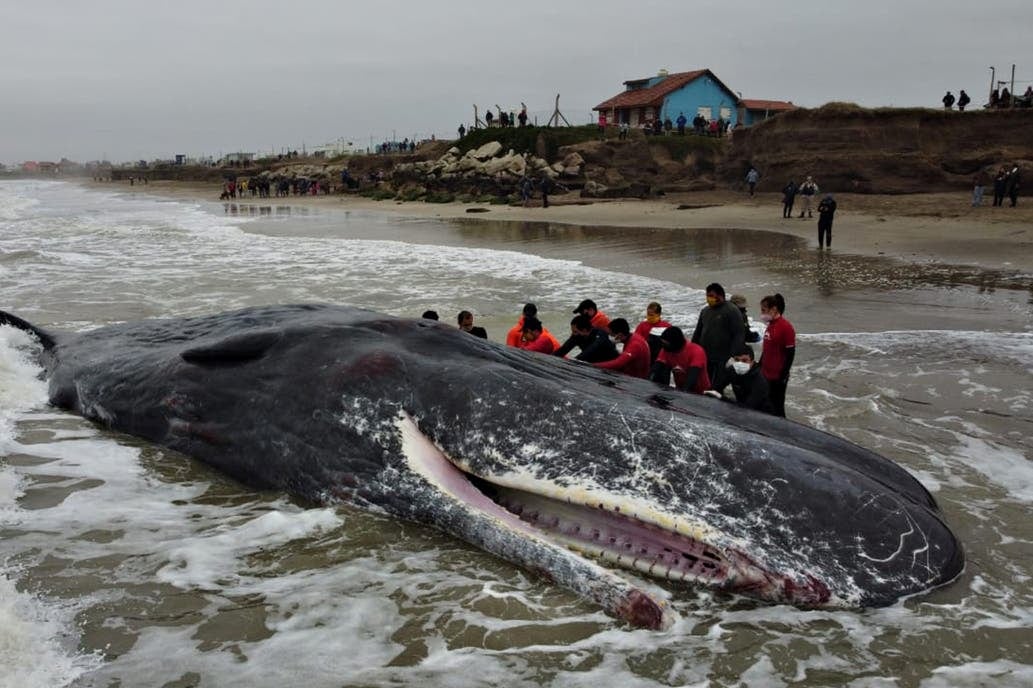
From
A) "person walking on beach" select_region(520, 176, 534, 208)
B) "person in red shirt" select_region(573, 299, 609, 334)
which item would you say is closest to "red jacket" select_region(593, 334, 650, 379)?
"person in red shirt" select_region(573, 299, 609, 334)

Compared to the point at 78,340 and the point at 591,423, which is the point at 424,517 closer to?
the point at 591,423

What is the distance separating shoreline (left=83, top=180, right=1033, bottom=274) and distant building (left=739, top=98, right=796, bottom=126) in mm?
27688

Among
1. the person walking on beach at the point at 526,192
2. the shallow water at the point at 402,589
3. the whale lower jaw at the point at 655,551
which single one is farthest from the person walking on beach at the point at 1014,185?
the whale lower jaw at the point at 655,551

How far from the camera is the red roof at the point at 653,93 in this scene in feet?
206

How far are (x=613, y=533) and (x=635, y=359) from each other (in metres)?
4.02

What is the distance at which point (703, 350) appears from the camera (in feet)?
27.5

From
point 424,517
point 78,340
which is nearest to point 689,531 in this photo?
point 424,517

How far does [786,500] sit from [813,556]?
0.97 feet

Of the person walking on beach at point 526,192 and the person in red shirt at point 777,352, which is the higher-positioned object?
the person walking on beach at point 526,192

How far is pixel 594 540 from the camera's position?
448 cm

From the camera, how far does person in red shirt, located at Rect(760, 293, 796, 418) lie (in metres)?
8.30

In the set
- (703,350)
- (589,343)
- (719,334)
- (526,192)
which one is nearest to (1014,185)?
(526,192)

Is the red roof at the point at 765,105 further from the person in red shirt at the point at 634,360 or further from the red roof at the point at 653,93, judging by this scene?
the person in red shirt at the point at 634,360

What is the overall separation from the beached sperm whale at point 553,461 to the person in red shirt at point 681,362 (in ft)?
6.58
